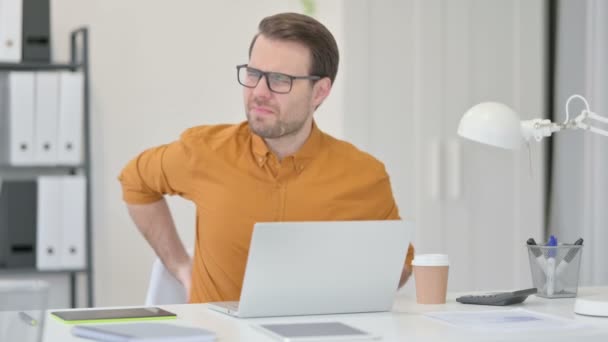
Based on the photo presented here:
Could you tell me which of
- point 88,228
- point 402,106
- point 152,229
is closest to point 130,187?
point 152,229

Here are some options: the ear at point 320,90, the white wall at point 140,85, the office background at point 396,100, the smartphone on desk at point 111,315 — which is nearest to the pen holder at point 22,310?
the smartphone on desk at point 111,315

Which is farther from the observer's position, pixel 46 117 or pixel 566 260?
pixel 46 117

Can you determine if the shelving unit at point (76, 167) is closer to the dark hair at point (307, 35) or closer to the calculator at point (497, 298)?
the dark hair at point (307, 35)

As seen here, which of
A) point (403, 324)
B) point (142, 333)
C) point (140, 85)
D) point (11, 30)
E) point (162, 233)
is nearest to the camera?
point (142, 333)

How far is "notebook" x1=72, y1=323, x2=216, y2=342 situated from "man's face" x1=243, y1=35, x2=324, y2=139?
889 millimetres

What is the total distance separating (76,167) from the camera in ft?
12.5

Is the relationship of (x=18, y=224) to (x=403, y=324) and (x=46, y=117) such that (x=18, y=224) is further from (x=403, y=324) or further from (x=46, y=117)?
(x=403, y=324)

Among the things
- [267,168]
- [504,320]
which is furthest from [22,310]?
[267,168]

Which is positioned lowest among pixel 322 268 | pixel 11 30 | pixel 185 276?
pixel 185 276

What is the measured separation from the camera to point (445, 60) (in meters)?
3.79

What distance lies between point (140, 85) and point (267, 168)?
1.56 metres

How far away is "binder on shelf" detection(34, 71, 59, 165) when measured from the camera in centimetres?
364

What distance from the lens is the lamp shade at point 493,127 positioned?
2117mm

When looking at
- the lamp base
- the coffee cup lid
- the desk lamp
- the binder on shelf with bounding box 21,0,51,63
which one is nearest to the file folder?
the binder on shelf with bounding box 21,0,51,63
